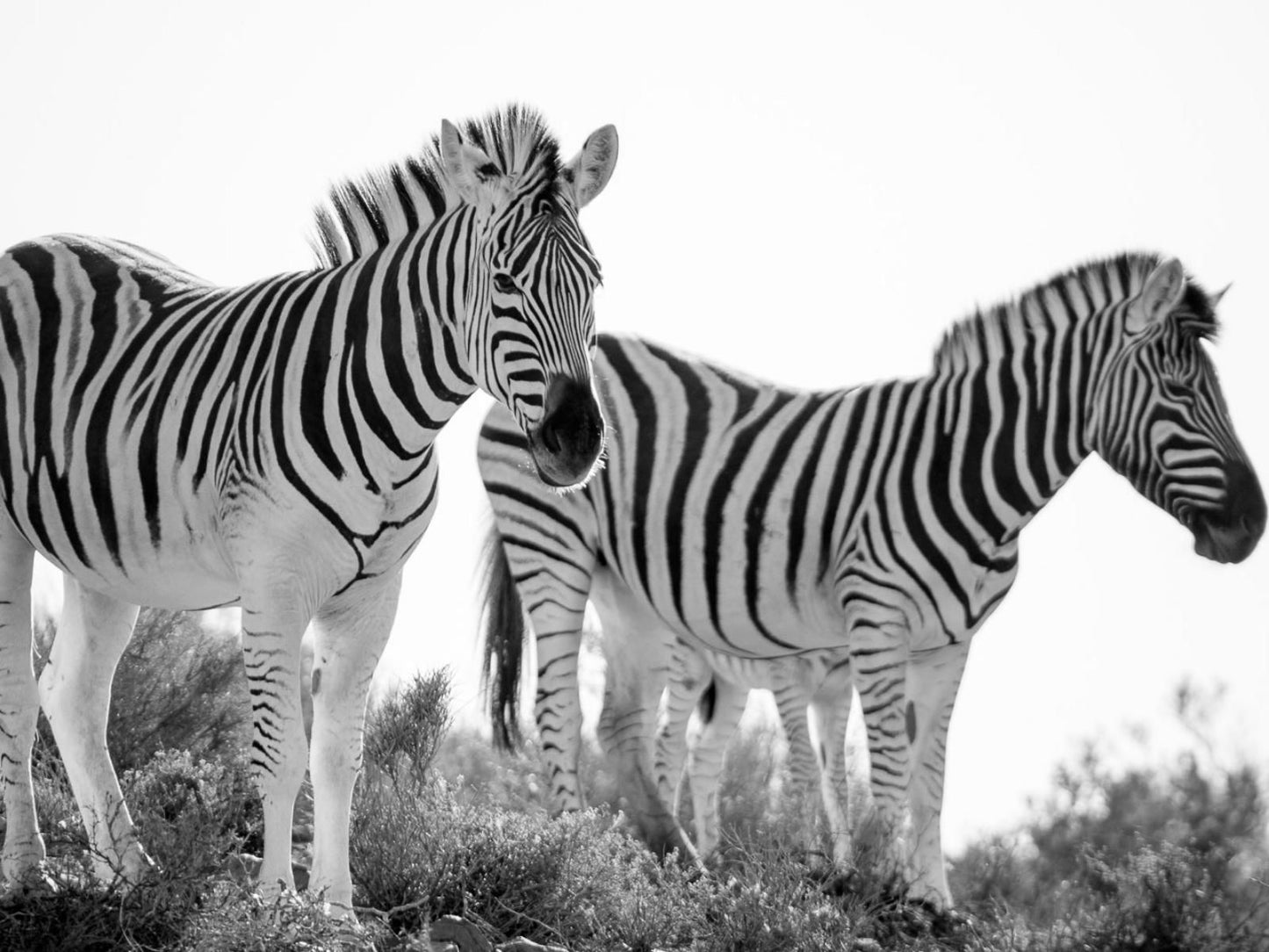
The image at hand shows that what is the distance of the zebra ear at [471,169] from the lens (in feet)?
20.5

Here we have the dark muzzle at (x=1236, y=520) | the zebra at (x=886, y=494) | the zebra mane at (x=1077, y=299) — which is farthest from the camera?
the zebra mane at (x=1077, y=299)

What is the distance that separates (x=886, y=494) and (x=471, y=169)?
3.47 metres

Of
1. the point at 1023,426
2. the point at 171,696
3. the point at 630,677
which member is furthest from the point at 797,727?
the point at 171,696

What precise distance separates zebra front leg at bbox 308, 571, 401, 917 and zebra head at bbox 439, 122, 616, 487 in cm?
99

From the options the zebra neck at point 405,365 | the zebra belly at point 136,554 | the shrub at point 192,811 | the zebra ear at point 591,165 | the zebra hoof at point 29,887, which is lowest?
the zebra hoof at point 29,887

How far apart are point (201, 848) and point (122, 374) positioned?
190 cm

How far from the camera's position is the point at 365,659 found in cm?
644

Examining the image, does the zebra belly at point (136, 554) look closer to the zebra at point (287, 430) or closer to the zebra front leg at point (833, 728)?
the zebra at point (287, 430)

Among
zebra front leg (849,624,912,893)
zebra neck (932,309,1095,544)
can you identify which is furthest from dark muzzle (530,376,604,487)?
zebra neck (932,309,1095,544)

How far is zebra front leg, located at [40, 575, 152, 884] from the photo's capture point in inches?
261

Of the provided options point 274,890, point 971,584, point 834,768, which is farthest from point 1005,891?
point 274,890

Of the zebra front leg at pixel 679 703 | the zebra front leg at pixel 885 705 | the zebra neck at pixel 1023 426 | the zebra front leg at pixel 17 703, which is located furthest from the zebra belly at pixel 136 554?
the zebra front leg at pixel 679 703

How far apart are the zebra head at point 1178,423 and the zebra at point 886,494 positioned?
0.01m

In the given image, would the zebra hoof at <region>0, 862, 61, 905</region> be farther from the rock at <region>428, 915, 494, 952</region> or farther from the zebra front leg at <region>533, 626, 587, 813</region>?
the zebra front leg at <region>533, 626, 587, 813</region>
